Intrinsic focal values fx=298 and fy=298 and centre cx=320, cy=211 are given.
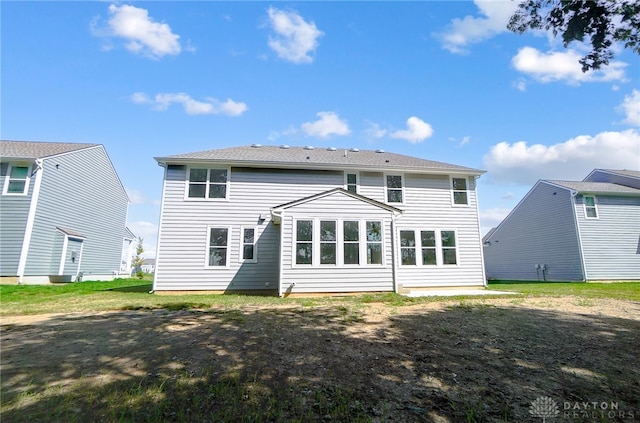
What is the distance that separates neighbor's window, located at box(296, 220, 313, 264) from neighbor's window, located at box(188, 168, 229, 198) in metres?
→ 4.11

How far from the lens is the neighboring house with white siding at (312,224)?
37.0ft

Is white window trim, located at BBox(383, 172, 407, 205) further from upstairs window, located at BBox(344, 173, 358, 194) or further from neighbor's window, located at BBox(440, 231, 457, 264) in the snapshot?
neighbor's window, located at BBox(440, 231, 457, 264)

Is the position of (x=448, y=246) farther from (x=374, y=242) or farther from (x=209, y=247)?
(x=209, y=247)

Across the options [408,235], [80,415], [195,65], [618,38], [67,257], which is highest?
[195,65]

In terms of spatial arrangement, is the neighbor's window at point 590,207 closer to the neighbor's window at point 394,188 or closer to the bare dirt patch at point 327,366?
the neighbor's window at point 394,188

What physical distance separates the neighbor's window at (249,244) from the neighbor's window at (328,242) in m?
3.21


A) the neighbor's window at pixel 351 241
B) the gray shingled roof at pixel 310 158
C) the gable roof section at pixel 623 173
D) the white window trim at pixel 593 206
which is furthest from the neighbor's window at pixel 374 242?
the gable roof section at pixel 623 173

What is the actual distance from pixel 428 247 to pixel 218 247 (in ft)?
31.0

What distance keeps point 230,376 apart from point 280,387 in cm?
65

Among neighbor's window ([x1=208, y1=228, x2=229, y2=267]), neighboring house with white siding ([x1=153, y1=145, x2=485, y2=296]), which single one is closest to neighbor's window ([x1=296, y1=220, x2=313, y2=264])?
neighboring house with white siding ([x1=153, y1=145, x2=485, y2=296])

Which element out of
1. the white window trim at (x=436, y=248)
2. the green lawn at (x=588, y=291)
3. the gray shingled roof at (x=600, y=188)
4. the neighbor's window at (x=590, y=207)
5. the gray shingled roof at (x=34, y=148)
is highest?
the gray shingled roof at (x=34, y=148)

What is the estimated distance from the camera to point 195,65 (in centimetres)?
1052

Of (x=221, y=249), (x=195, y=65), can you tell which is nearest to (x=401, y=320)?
(x=221, y=249)

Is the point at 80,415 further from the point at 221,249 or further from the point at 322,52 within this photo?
the point at 322,52
